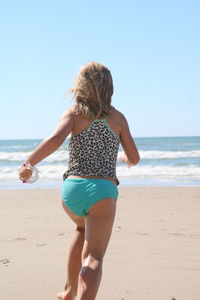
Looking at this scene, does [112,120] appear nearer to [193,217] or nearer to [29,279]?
[29,279]

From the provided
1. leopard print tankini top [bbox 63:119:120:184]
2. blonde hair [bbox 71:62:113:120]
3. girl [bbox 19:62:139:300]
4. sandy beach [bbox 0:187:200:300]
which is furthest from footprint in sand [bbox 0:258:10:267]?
blonde hair [bbox 71:62:113:120]

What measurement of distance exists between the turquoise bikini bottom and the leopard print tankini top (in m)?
0.05

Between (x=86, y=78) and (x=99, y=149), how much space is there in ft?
1.40

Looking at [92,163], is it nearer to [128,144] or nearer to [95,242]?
[128,144]

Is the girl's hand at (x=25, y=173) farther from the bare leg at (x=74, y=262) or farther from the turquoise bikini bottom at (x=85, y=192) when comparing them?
the bare leg at (x=74, y=262)

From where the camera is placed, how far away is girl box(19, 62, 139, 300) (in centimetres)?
288

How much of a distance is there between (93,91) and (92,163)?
0.42m

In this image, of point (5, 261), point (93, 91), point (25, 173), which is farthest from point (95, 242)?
point (5, 261)

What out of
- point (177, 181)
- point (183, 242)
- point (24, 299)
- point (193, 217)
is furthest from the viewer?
point (177, 181)

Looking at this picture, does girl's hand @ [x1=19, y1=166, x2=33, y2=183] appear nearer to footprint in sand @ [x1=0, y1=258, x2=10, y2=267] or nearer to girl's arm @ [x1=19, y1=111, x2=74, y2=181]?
girl's arm @ [x1=19, y1=111, x2=74, y2=181]

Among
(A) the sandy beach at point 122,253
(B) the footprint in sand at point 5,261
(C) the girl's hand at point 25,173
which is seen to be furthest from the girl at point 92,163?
(B) the footprint in sand at point 5,261

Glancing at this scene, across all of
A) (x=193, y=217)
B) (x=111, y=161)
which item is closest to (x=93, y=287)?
(x=111, y=161)

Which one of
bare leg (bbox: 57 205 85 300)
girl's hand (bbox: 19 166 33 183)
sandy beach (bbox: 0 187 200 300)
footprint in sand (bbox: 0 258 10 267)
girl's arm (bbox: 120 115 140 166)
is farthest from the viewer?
footprint in sand (bbox: 0 258 10 267)

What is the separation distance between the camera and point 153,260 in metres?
4.79
